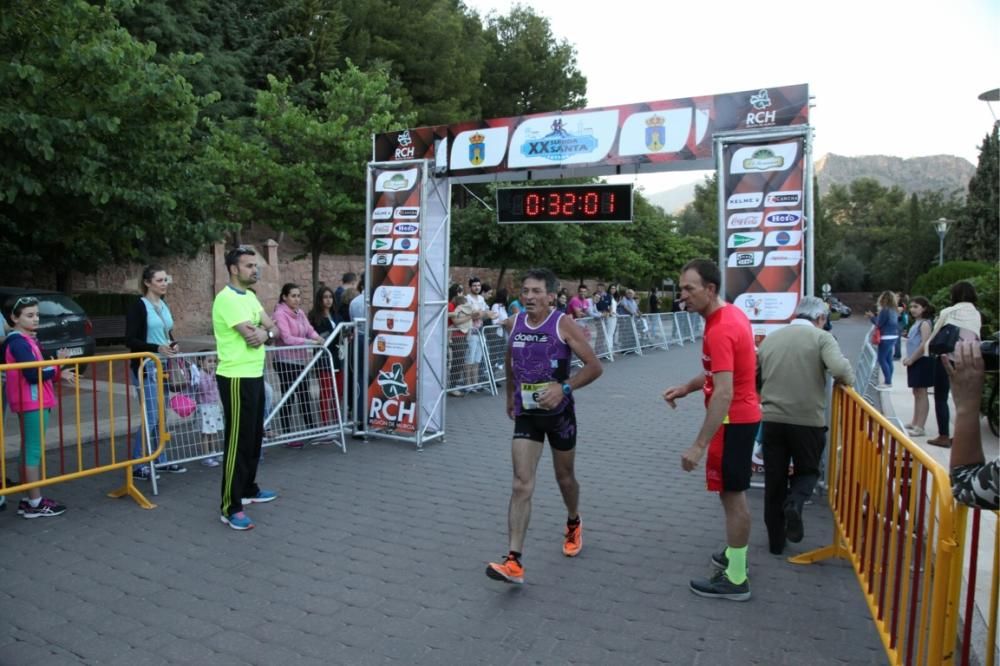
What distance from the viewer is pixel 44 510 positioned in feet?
18.5

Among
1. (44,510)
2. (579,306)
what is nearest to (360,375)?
(44,510)

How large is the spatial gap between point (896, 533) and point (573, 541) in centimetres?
217

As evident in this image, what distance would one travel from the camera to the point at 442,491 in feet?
21.3

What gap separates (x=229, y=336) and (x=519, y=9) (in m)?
45.4

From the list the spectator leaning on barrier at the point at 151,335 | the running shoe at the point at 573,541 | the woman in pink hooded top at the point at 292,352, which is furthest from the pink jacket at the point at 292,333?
the running shoe at the point at 573,541

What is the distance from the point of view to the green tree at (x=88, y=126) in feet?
27.2

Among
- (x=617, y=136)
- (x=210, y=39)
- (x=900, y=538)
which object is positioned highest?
(x=210, y=39)

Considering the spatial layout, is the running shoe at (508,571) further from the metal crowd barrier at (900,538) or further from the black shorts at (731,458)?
the metal crowd barrier at (900,538)

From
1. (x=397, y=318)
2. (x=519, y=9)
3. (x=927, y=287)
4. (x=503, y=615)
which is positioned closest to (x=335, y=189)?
(x=397, y=318)

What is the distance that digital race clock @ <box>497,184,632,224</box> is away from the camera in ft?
29.1

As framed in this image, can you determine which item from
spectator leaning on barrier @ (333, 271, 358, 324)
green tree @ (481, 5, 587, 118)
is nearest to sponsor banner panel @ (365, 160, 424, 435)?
spectator leaning on barrier @ (333, 271, 358, 324)

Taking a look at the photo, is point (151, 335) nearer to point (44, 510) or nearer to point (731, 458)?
point (44, 510)

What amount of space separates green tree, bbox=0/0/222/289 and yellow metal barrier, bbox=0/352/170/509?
270 cm

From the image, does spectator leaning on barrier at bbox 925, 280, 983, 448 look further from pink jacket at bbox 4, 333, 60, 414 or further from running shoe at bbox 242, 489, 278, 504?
pink jacket at bbox 4, 333, 60, 414
